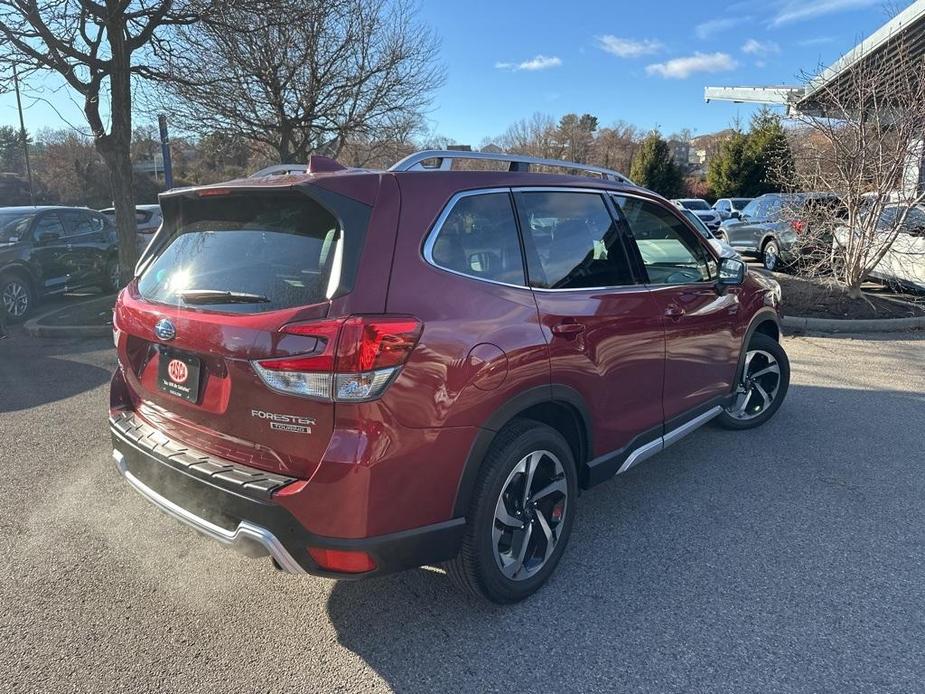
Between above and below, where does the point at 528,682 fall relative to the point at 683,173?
below

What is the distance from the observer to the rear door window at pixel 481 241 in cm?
249

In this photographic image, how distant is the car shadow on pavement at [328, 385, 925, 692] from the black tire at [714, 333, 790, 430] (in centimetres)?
70

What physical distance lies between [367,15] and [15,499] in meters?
13.2

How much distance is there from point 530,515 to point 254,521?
120 centimetres

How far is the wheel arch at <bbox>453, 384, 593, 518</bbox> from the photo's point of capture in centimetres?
245

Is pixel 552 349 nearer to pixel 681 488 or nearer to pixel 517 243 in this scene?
pixel 517 243

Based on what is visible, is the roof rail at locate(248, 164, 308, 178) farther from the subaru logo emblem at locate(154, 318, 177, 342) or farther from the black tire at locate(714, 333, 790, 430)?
the black tire at locate(714, 333, 790, 430)

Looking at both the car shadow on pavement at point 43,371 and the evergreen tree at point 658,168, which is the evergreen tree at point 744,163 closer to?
the evergreen tree at point 658,168

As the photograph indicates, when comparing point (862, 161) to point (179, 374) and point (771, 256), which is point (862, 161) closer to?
point (771, 256)

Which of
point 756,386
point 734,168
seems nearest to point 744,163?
point 734,168

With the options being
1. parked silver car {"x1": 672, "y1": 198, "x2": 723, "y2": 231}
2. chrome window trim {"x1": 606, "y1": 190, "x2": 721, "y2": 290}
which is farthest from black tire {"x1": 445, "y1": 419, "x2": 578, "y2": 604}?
parked silver car {"x1": 672, "y1": 198, "x2": 723, "y2": 231}

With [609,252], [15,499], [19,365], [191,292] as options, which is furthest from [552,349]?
[19,365]

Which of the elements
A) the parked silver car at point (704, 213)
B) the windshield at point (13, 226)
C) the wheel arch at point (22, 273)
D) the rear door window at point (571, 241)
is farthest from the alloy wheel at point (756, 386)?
the parked silver car at point (704, 213)

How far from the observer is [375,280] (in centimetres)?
223
